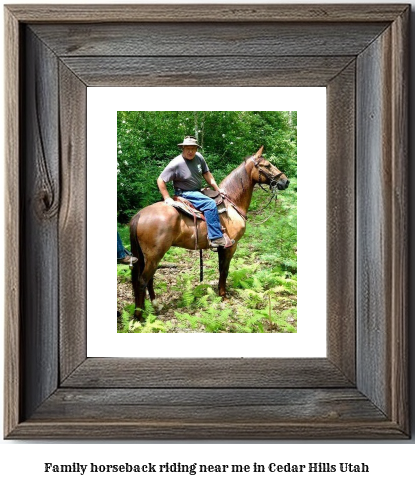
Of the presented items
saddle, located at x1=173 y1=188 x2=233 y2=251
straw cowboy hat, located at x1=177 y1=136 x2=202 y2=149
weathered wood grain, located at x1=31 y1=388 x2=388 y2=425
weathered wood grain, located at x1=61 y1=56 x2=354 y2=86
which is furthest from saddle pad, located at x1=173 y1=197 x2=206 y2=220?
weathered wood grain, located at x1=31 y1=388 x2=388 y2=425

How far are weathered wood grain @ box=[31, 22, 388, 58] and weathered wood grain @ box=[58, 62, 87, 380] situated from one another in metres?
0.09

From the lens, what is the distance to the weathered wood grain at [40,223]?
131cm

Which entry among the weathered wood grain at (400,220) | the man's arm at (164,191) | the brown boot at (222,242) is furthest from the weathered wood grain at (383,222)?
the man's arm at (164,191)

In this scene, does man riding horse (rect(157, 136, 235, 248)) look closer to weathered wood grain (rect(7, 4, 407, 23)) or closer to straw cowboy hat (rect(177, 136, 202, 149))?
straw cowboy hat (rect(177, 136, 202, 149))

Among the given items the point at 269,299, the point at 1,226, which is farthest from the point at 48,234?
the point at 269,299

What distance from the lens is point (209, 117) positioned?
1.32 metres

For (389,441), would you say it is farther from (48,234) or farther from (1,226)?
(1,226)

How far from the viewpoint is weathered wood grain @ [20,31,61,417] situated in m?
1.31

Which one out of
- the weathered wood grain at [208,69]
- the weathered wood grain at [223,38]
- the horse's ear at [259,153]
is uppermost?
the weathered wood grain at [223,38]

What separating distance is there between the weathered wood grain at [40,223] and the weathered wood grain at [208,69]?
0.23 feet

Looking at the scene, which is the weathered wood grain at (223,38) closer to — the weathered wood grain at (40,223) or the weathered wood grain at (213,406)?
the weathered wood grain at (40,223)

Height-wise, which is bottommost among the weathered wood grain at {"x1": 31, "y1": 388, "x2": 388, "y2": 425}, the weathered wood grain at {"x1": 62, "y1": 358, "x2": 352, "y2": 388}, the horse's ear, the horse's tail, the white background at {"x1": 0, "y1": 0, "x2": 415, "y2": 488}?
the white background at {"x1": 0, "y1": 0, "x2": 415, "y2": 488}
